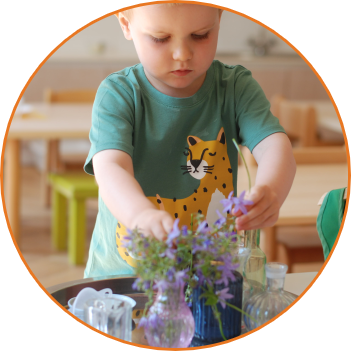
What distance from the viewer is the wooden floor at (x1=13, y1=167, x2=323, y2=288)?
1.69m

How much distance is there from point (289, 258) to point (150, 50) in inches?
30.8

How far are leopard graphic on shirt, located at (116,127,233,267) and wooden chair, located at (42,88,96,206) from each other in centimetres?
147

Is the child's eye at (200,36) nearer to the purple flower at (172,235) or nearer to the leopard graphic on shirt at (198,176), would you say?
the leopard graphic on shirt at (198,176)

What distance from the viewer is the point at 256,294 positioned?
563 millimetres

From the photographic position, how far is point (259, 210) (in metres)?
0.51

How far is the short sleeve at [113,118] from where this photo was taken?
582mm

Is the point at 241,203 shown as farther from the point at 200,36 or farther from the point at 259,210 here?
the point at 200,36

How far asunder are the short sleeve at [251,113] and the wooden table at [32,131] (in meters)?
0.96

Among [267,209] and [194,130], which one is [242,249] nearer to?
[267,209]

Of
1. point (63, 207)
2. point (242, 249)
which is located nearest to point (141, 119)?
point (242, 249)

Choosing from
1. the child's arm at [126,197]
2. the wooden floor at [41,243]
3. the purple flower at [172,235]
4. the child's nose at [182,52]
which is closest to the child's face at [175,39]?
the child's nose at [182,52]

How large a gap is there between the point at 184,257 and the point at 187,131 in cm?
26

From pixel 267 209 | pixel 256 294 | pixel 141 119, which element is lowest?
pixel 256 294

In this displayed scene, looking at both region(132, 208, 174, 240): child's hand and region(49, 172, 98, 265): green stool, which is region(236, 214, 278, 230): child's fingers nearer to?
region(132, 208, 174, 240): child's hand
